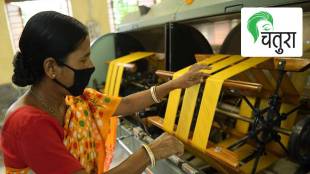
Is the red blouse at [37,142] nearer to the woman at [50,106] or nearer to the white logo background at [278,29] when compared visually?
the woman at [50,106]

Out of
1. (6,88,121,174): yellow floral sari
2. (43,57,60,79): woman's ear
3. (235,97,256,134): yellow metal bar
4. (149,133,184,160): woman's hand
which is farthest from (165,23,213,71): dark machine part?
(43,57,60,79): woman's ear

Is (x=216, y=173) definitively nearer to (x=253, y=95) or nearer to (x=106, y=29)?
(x=253, y=95)

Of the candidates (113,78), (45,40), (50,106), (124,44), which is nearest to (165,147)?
(50,106)

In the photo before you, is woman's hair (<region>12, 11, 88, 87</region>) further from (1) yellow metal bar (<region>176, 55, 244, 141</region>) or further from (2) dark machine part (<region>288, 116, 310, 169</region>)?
(2) dark machine part (<region>288, 116, 310, 169</region>)

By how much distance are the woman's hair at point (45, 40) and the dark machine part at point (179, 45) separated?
0.85 m

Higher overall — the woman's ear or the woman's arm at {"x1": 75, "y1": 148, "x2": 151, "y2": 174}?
the woman's ear

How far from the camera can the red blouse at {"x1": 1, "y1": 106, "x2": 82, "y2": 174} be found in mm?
806

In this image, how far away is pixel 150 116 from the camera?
1.83 meters

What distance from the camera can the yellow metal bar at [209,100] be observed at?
1.19 m

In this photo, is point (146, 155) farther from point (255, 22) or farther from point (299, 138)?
point (255, 22)

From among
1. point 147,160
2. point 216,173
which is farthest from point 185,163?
point 147,160

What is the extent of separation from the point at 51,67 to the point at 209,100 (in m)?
0.66

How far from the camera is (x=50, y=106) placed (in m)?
0.95

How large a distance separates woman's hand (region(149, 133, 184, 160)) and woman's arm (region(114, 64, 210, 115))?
39 cm
